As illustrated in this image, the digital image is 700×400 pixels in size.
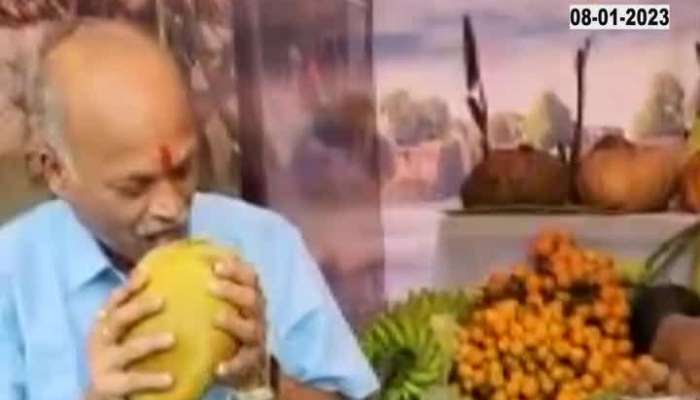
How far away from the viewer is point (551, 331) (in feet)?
6.36

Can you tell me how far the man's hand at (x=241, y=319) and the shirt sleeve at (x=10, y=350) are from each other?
221 millimetres

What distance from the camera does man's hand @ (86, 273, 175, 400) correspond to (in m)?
1.13

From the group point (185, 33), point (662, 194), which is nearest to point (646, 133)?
point (662, 194)

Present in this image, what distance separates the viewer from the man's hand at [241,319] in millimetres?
1152

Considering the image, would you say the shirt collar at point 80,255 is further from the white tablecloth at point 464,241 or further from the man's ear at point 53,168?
the white tablecloth at point 464,241

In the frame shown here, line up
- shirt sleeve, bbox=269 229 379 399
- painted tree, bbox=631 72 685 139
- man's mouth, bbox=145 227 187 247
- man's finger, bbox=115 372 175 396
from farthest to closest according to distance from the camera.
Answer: painted tree, bbox=631 72 685 139 < shirt sleeve, bbox=269 229 379 399 < man's mouth, bbox=145 227 187 247 < man's finger, bbox=115 372 175 396

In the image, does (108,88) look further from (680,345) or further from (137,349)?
(680,345)

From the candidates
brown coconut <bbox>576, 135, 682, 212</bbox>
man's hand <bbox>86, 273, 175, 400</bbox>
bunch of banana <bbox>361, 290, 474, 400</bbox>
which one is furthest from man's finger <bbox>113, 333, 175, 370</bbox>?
brown coconut <bbox>576, 135, 682, 212</bbox>

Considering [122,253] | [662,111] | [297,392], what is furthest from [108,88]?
[662,111]

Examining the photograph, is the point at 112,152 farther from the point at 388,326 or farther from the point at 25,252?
the point at 388,326

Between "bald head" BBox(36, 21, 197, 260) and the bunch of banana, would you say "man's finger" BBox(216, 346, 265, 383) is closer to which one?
"bald head" BBox(36, 21, 197, 260)

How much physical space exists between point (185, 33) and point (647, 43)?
486 millimetres

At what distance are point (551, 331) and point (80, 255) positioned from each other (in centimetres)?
73

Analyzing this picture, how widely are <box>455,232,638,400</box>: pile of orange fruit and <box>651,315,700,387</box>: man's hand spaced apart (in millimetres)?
34
